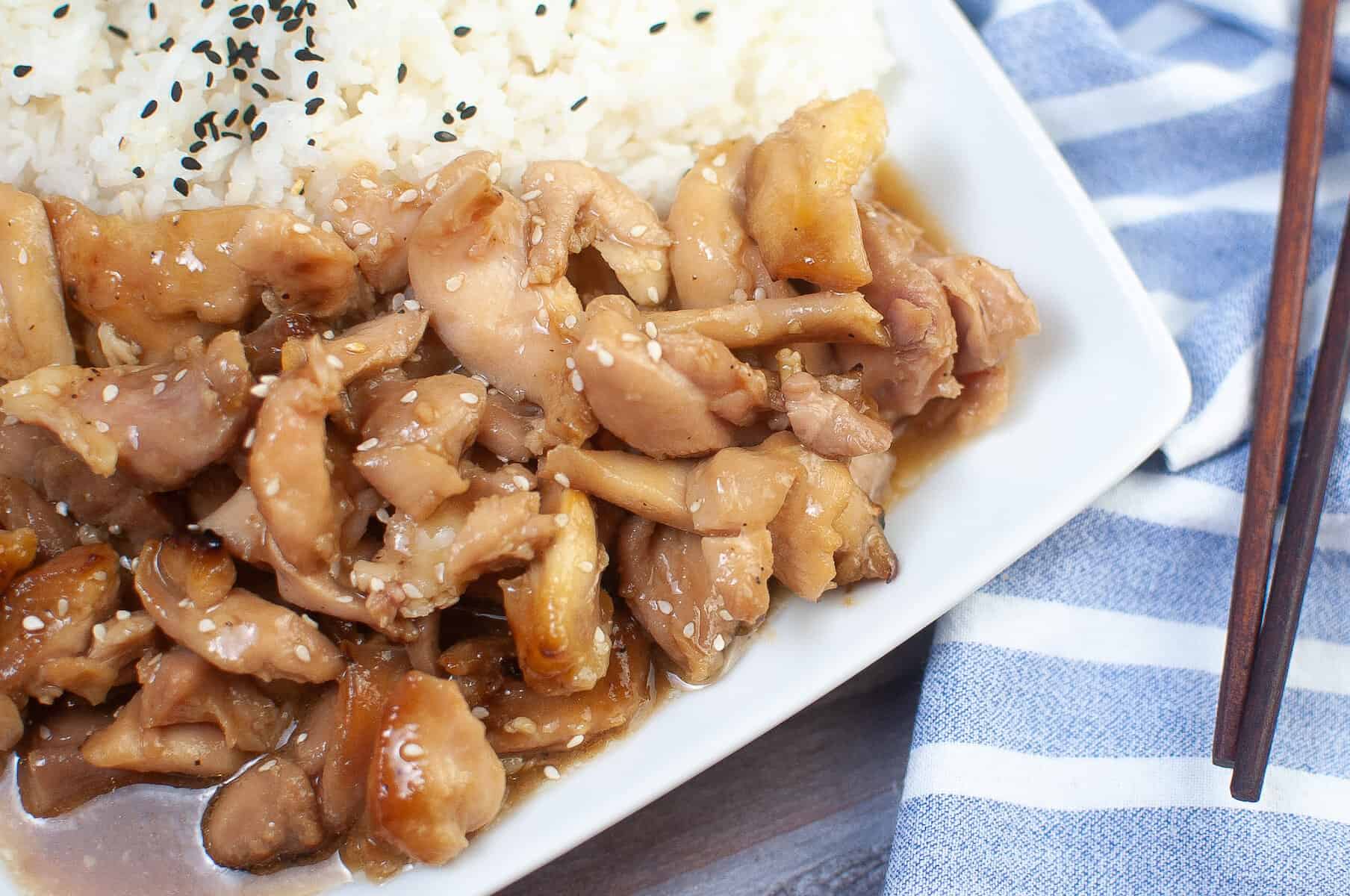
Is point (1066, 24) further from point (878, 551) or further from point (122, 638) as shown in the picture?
point (122, 638)

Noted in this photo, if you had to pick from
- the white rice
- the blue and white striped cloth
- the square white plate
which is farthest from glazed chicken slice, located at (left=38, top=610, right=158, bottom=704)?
the blue and white striped cloth

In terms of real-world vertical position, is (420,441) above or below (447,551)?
above

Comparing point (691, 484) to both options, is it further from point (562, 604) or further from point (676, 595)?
point (562, 604)

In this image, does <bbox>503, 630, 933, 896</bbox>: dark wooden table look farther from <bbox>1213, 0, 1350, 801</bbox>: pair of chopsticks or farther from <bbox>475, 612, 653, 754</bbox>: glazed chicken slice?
<bbox>1213, 0, 1350, 801</bbox>: pair of chopsticks

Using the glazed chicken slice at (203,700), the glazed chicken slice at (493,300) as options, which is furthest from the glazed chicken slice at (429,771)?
the glazed chicken slice at (493,300)

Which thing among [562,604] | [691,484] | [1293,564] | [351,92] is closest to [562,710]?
[562,604]
